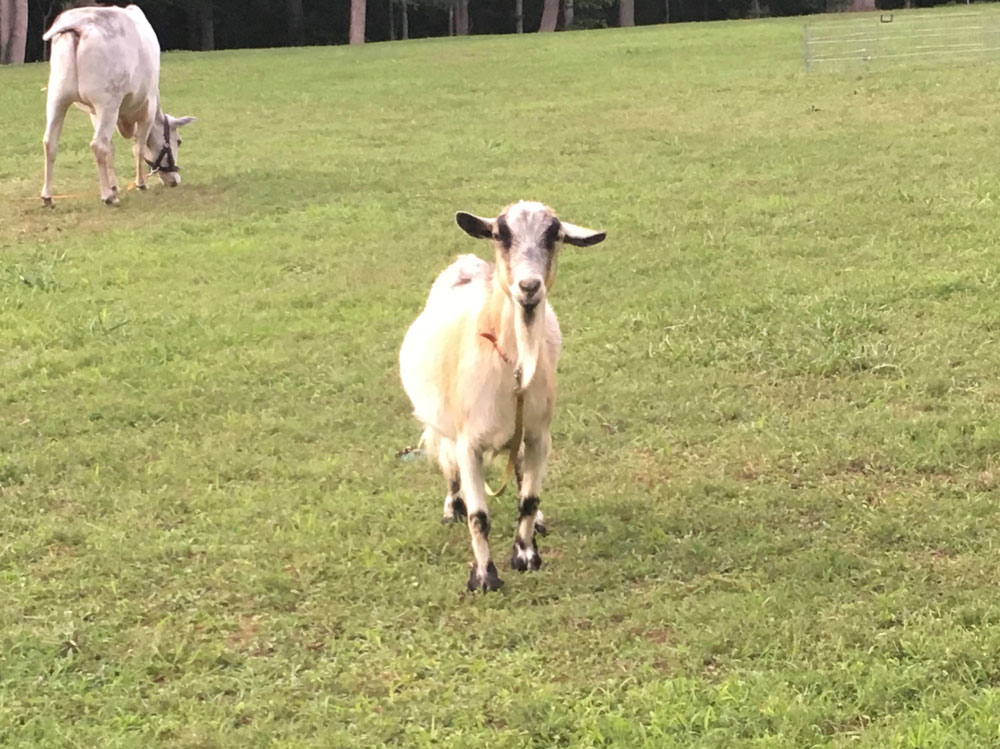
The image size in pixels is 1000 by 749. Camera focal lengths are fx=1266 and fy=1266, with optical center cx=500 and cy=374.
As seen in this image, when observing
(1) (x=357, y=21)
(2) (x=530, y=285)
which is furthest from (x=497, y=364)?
(1) (x=357, y=21)

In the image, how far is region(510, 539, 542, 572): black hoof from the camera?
4727 millimetres

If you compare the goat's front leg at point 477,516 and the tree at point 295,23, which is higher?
the tree at point 295,23

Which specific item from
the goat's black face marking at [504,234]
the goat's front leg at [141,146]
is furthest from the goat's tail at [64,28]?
the goat's black face marking at [504,234]

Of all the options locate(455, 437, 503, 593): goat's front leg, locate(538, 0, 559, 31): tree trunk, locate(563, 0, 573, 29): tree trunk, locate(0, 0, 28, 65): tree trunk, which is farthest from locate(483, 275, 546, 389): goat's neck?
locate(563, 0, 573, 29): tree trunk

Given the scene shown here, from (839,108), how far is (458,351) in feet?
37.7

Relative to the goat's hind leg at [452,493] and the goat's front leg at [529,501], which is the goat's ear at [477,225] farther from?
the goat's hind leg at [452,493]

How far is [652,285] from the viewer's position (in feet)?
27.3

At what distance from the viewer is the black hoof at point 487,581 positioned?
456 cm

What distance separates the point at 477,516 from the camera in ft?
15.0

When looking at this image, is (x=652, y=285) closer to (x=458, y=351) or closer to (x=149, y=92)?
(x=458, y=351)

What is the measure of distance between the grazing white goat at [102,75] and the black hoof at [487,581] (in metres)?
8.12

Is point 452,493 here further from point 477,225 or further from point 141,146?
point 141,146

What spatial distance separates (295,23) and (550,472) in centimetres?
4047

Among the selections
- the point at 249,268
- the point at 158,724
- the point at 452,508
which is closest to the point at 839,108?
the point at 249,268
